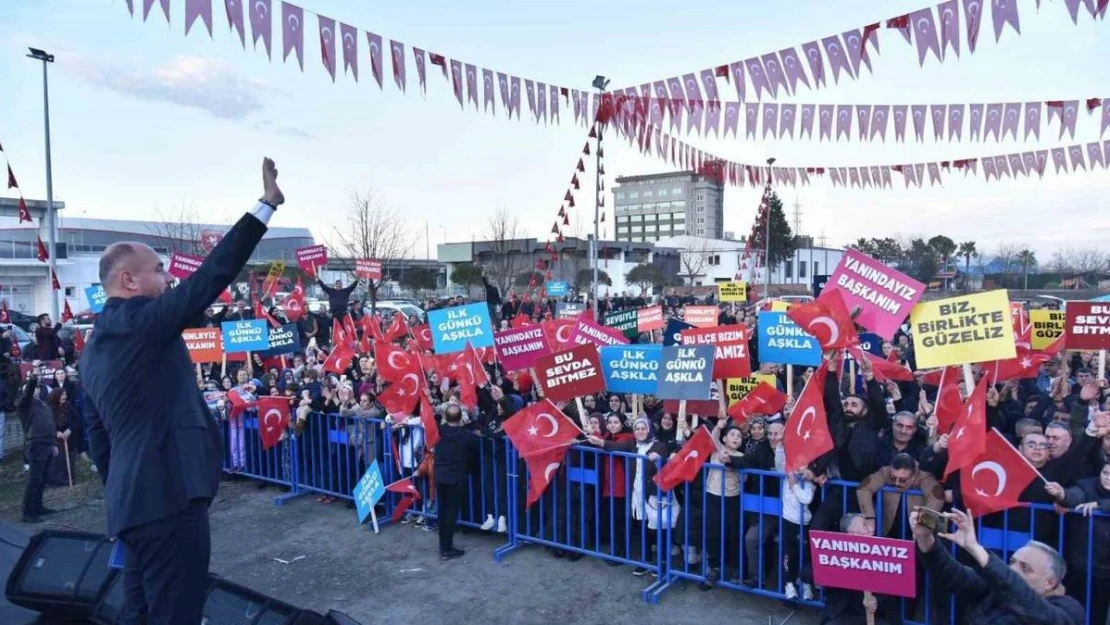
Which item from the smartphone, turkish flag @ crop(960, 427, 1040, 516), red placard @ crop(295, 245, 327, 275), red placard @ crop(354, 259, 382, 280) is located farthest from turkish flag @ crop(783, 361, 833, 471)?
red placard @ crop(354, 259, 382, 280)

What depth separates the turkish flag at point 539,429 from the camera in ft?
23.6

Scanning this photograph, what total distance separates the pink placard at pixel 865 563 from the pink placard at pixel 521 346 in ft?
13.9

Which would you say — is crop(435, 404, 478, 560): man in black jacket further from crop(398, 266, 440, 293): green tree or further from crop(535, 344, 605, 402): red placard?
crop(398, 266, 440, 293): green tree

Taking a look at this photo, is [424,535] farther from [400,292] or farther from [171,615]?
[400,292]

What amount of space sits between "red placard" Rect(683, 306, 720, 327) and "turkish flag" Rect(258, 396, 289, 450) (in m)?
8.30

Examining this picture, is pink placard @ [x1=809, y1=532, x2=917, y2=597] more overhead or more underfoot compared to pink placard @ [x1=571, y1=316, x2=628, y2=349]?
more underfoot

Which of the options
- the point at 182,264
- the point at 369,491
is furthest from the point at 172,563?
the point at 182,264

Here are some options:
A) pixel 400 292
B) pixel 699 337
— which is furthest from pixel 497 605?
pixel 400 292

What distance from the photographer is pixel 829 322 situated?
21.0 feet

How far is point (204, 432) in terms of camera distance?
2709 millimetres

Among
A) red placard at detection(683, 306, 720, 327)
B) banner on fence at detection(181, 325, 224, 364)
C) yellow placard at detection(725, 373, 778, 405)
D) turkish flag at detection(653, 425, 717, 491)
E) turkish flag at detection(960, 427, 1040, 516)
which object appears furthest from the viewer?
red placard at detection(683, 306, 720, 327)

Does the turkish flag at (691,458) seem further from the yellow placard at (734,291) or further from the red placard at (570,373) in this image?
the yellow placard at (734,291)

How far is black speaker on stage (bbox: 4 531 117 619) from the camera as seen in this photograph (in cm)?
481

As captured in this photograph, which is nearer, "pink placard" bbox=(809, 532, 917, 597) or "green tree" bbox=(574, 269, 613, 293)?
"pink placard" bbox=(809, 532, 917, 597)
